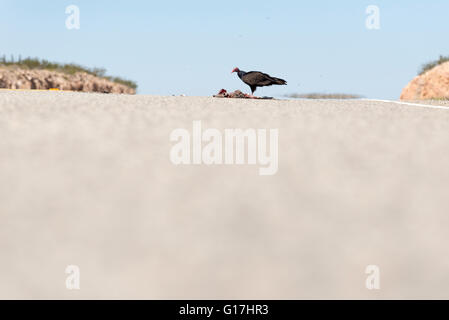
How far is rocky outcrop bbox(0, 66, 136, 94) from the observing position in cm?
2016

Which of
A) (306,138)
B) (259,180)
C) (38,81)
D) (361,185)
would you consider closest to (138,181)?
(259,180)

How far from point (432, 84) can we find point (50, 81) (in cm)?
1625

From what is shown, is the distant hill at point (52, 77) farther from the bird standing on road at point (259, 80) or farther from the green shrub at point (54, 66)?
the bird standing on road at point (259, 80)

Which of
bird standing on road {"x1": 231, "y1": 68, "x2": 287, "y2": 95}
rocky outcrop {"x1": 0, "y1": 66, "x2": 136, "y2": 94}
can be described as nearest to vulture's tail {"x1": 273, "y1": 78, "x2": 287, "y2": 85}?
bird standing on road {"x1": 231, "y1": 68, "x2": 287, "y2": 95}

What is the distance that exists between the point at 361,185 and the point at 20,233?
1400 millimetres

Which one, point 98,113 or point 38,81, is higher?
point 38,81

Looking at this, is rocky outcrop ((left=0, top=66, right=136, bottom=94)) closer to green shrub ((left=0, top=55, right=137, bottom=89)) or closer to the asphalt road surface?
green shrub ((left=0, top=55, right=137, bottom=89))

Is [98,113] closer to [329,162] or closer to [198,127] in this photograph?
[198,127]

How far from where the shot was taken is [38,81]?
845 inches

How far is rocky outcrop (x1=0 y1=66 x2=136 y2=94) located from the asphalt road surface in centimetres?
1787

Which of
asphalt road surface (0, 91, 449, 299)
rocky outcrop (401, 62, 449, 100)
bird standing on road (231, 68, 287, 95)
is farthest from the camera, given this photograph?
rocky outcrop (401, 62, 449, 100)

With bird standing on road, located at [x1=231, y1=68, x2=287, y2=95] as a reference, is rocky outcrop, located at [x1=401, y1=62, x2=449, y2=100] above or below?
above

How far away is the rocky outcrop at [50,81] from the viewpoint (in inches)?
794

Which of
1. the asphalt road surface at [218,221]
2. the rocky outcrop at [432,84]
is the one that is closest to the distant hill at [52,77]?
the rocky outcrop at [432,84]
